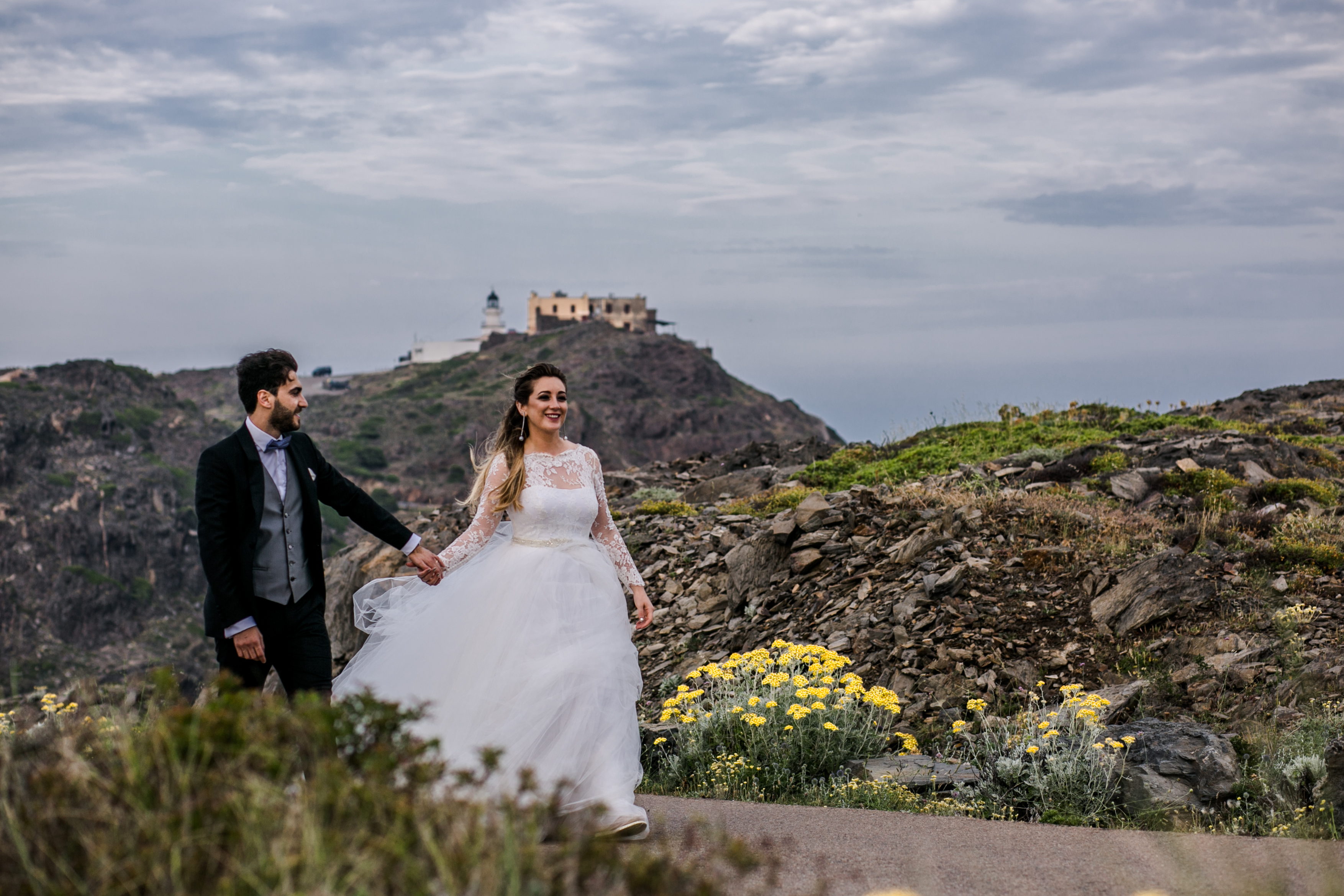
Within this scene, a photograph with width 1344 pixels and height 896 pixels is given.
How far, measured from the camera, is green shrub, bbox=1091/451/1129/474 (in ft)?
42.5

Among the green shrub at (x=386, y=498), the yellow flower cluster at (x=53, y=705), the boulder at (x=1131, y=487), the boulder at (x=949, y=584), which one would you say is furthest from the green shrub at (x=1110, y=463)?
the green shrub at (x=386, y=498)

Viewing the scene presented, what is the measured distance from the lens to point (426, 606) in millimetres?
6188

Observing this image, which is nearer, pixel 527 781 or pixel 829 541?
pixel 527 781

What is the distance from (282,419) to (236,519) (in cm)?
54

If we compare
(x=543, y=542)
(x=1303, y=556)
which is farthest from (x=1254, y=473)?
(x=543, y=542)

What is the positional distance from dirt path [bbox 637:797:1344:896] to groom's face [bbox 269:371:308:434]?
107 inches

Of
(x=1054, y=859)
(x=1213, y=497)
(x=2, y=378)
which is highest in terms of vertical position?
(x=2, y=378)

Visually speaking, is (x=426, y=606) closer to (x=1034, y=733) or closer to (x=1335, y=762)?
(x=1034, y=733)

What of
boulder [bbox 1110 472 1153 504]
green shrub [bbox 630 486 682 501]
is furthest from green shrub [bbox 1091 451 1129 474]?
green shrub [bbox 630 486 682 501]

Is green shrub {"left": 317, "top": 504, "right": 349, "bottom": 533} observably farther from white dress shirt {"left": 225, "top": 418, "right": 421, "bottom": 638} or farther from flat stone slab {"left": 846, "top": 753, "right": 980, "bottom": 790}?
white dress shirt {"left": 225, "top": 418, "right": 421, "bottom": 638}

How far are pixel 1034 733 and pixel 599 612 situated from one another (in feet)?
8.89

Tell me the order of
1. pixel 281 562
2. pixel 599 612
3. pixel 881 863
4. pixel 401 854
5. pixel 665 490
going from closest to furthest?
pixel 401 854 < pixel 881 863 < pixel 281 562 < pixel 599 612 < pixel 665 490

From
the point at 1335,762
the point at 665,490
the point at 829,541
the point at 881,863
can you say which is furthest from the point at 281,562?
the point at 665,490

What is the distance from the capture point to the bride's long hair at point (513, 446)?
6371 mm
